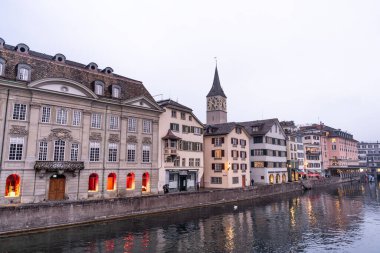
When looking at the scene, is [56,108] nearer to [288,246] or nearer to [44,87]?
[44,87]

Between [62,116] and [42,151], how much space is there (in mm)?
5751

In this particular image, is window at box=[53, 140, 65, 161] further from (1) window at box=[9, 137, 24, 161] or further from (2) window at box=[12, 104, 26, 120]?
→ (2) window at box=[12, 104, 26, 120]

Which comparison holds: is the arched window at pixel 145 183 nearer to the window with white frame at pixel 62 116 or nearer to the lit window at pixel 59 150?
the lit window at pixel 59 150

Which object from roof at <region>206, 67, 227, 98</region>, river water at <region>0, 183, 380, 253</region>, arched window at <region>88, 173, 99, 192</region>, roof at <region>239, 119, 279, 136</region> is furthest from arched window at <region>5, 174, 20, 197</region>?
roof at <region>206, 67, 227, 98</region>

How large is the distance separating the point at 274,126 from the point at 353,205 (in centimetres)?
3330

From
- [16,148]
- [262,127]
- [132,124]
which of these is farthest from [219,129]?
[16,148]

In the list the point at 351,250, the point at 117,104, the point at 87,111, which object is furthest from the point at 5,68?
the point at 351,250

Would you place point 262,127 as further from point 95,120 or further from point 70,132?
point 70,132

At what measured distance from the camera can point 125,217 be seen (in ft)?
133

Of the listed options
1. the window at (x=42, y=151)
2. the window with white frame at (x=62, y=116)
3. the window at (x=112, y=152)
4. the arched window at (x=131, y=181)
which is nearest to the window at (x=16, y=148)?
the window at (x=42, y=151)

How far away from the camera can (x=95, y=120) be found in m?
46.8

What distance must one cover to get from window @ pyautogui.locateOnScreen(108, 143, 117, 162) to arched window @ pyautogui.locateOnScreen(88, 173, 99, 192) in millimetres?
3412

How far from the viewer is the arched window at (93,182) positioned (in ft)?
151

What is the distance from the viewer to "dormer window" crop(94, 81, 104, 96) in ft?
156
